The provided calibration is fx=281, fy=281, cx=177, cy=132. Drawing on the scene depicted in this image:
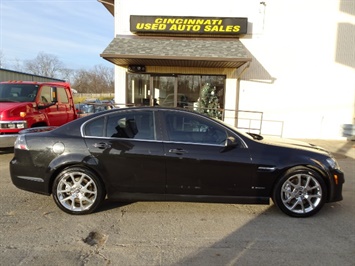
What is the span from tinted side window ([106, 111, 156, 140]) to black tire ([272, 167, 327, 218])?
2.06 m

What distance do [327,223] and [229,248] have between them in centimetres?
167

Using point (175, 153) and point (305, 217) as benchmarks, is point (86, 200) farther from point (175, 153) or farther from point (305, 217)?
point (305, 217)

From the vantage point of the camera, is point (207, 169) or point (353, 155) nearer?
point (207, 169)

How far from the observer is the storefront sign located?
1170cm

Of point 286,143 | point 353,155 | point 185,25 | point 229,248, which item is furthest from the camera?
point 185,25

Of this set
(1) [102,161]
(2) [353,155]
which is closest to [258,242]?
(1) [102,161]

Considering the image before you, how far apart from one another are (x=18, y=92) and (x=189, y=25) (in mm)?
7202

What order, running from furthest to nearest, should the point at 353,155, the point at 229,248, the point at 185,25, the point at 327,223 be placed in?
the point at 185,25 → the point at 353,155 → the point at 327,223 → the point at 229,248

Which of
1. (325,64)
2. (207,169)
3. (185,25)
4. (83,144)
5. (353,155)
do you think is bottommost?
(353,155)

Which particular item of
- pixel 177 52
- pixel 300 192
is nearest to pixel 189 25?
pixel 177 52

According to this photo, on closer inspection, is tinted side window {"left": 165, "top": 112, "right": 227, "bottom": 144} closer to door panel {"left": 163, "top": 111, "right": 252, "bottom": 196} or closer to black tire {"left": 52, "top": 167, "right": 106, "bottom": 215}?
door panel {"left": 163, "top": 111, "right": 252, "bottom": 196}

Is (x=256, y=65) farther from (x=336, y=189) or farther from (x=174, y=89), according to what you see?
(x=336, y=189)

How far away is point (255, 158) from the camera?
4062mm

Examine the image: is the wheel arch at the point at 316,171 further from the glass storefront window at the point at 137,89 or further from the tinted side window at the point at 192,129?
the glass storefront window at the point at 137,89
